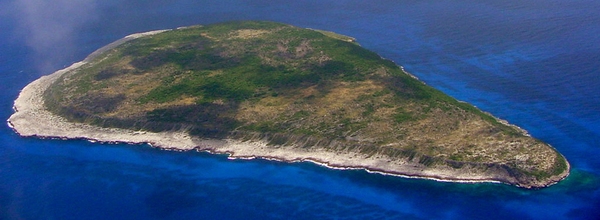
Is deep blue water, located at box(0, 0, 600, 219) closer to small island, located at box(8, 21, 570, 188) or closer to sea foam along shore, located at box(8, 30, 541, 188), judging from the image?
sea foam along shore, located at box(8, 30, 541, 188)

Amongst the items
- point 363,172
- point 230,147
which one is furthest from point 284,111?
point 363,172

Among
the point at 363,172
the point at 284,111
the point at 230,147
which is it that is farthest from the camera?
the point at 284,111

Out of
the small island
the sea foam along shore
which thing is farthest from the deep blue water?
the small island

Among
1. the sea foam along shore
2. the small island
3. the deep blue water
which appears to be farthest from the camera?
the small island

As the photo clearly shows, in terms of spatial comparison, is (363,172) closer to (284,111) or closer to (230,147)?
(284,111)

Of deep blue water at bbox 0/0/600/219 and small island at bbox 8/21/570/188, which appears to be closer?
deep blue water at bbox 0/0/600/219

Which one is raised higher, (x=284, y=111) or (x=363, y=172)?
(x=284, y=111)
